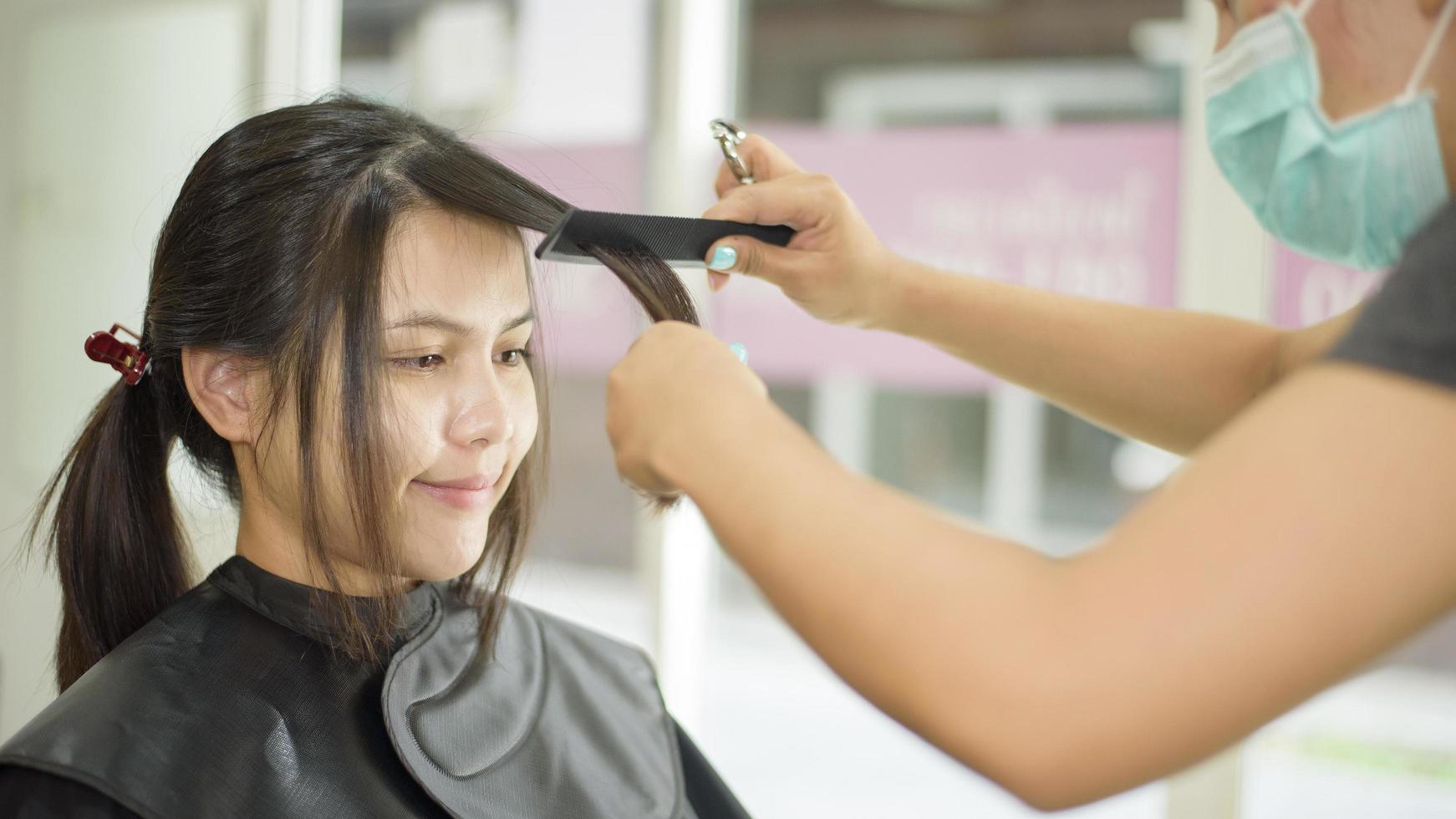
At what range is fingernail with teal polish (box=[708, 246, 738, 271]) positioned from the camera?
3.61ft

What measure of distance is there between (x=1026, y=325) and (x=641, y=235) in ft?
1.47

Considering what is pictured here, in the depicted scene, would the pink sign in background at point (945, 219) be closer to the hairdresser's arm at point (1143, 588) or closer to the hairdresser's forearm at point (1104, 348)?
the hairdresser's forearm at point (1104, 348)

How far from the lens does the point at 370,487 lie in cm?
119

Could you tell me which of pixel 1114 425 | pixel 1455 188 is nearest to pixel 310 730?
pixel 1114 425

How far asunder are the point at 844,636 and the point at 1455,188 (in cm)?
54

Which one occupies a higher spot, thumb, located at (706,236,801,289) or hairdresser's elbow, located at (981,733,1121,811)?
thumb, located at (706,236,801,289)

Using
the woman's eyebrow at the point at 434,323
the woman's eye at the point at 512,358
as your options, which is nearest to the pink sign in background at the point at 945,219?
the woman's eye at the point at 512,358

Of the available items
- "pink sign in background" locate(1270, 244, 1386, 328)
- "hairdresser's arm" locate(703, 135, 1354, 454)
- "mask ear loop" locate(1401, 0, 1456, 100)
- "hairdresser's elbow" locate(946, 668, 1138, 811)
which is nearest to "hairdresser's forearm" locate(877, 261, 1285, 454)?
"hairdresser's arm" locate(703, 135, 1354, 454)

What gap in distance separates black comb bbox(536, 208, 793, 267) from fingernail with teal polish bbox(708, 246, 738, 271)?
0.04 feet

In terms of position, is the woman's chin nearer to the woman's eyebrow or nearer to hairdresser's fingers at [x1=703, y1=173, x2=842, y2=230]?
the woman's eyebrow

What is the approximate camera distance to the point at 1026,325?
3.99 ft

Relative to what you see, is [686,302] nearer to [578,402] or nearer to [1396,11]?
[1396,11]

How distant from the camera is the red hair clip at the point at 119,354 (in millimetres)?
1238

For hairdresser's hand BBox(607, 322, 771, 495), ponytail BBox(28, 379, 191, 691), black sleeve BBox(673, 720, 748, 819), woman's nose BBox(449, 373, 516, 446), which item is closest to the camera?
hairdresser's hand BBox(607, 322, 771, 495)
